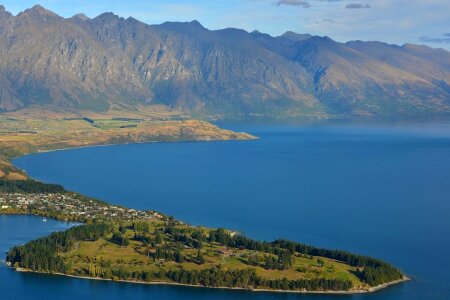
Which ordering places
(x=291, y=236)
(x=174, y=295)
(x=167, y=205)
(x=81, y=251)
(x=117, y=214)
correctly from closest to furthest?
(x=174, y=295), (x=81, y=251), (x=291, y=236), (x=117, y=214), (x=167, y=205)

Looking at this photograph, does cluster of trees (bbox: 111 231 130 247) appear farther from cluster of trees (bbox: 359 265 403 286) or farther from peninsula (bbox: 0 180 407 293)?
cluster of trees (bbox: 359 265 403 286)

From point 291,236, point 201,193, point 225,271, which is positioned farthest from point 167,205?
point 225,271

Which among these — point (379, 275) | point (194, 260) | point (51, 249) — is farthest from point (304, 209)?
point (51, 249)

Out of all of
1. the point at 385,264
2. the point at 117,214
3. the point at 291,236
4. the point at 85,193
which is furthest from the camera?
the point at 85,193

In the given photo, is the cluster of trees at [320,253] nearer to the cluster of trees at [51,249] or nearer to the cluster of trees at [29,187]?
the cluster of trees at [51,249]

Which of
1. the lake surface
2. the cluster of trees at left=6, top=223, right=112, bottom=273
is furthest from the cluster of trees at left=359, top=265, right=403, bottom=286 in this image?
the cluster of trees at left=6, top=223, right=112, bottom=273

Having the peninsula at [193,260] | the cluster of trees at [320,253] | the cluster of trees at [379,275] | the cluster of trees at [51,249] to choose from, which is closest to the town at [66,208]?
the peninsula at [193,260]

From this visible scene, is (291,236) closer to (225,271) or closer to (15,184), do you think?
(225,271)
